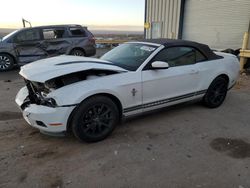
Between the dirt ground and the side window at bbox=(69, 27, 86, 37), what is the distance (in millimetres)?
5879

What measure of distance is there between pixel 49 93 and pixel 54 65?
52 centimetres

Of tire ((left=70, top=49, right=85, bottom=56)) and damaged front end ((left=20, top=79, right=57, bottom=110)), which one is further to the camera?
tire ((left=70, top=49, right=85, bottom=56))

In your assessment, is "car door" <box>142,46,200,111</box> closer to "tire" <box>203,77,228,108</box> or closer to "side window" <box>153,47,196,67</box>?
"side window" <box>153,47,196,67</box>

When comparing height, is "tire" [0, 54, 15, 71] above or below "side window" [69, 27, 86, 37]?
below

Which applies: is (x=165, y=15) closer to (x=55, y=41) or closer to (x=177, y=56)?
(x=55, y=41)

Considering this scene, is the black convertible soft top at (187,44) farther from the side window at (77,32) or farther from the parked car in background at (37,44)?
the side window at (77,32)

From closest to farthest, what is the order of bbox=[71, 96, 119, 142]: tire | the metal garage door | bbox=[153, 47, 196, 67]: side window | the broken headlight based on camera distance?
1. the broken headlight
2. bbox=[71, 96, 119, 142]: tire
3. bbox=[153, 47, 196, 67]: side window
4. the metal garage door

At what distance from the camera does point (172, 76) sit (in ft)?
13.0

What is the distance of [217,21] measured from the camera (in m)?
10.9

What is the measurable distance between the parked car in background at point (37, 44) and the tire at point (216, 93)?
20.8 ft

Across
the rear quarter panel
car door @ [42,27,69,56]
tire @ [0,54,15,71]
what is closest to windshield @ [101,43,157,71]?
the rear quarter panel

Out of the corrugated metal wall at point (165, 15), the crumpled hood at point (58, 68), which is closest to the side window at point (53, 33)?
the crumpled hood at point (58, 68)

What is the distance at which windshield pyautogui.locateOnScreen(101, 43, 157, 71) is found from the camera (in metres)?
3.80

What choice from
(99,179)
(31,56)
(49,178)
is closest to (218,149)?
(99,179)
